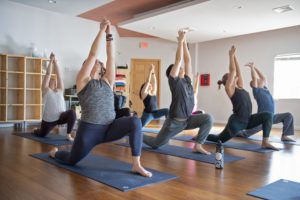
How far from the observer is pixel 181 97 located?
10.1ft

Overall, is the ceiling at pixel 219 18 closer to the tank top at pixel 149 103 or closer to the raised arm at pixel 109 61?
the tank top at pixel 149 103

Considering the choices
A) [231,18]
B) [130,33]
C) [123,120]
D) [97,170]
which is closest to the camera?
[123,120]

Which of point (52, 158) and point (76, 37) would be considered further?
point (76, 37)

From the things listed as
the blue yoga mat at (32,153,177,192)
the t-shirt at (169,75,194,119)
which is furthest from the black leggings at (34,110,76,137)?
the t-shirt at (169,75,194,119)

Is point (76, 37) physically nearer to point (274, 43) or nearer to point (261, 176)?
point (274, 43)

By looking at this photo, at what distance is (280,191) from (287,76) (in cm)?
567

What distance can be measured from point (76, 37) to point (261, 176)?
601cm

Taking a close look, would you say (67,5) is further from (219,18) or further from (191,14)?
(219,18)

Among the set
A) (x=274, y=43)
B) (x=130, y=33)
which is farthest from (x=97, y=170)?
(x=130, y=33)

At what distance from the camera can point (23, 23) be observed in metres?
6.23

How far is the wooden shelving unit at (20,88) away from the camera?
5816 millimetres

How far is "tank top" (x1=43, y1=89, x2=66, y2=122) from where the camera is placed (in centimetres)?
405

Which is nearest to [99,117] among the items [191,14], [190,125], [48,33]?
[190,125]

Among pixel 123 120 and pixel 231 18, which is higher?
pixel 231 18
